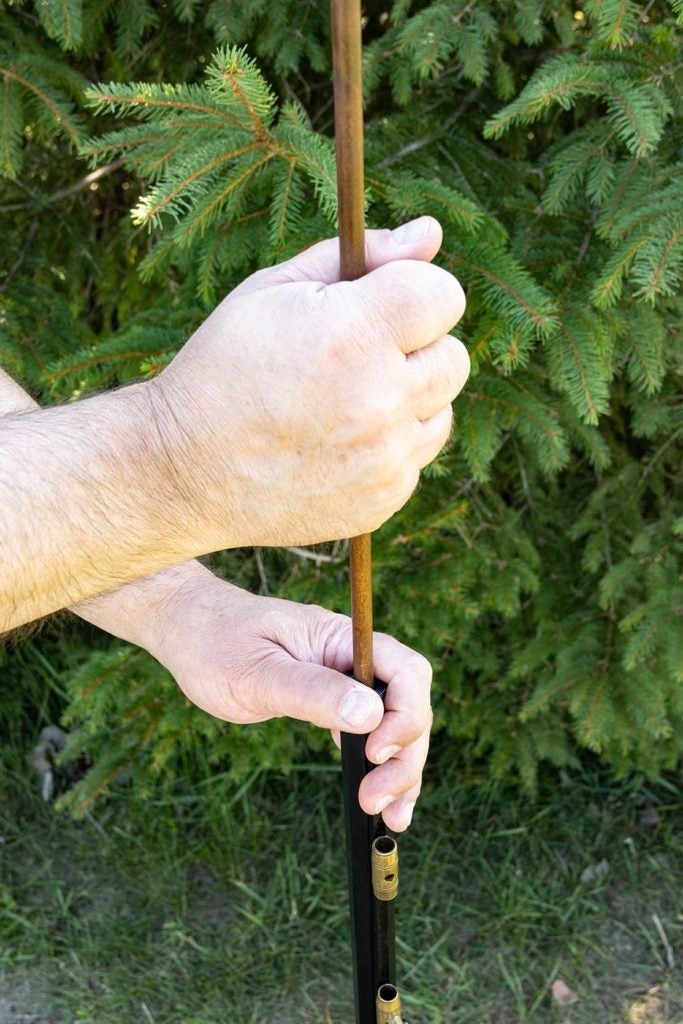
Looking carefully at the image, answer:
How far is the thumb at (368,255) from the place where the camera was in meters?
1.03

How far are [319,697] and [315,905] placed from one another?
1.53 meters

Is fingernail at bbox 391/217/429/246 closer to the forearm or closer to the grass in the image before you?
the forearm

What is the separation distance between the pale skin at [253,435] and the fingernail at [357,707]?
10.8 inches

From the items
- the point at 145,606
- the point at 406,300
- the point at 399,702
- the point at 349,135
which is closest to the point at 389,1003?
the point at 399,702

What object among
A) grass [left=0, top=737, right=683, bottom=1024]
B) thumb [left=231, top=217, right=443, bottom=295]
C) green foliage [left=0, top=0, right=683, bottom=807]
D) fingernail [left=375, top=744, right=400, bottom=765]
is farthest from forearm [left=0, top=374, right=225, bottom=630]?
grass [left=0, top=737, right=683, bottom=1024]

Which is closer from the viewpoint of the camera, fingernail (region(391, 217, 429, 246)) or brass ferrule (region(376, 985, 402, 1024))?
fingernail (region(391, 217, 429, 246))

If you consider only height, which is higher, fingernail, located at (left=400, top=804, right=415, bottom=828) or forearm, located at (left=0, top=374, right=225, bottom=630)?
forearm, located at (left=0, top=374, right=225, bottom=630)

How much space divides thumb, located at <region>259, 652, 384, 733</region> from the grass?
135cm

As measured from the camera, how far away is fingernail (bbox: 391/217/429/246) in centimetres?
103

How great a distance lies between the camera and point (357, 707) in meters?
1.26

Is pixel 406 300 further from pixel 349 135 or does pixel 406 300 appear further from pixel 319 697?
pixel 319 697

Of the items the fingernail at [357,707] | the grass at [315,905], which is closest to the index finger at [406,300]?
the fingernail at [357,707]

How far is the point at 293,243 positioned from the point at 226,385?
818 mm

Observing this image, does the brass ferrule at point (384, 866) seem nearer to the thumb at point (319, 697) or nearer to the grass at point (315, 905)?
the thumb at point (319, 697)
